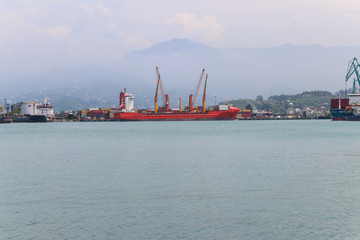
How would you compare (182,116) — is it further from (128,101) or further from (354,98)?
(354,98)

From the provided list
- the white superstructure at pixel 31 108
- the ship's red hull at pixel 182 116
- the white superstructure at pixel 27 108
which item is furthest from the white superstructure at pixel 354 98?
the white superstructure at pixel 27 108

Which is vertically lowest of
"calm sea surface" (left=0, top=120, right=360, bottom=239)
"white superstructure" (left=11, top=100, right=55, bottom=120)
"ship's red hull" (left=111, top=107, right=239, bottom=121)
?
"calm sea surface" (left=0, top=120, right=360, bottom=239)

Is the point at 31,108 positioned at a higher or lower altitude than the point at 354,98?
lower

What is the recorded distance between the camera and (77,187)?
21016 millimetres

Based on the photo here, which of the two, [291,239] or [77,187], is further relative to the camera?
[77,187]

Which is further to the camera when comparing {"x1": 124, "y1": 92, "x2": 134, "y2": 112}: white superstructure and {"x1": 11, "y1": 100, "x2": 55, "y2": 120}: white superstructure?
{"x1": 11, "y1": 100, "x2": 55, "y2": 120}: white superstructure

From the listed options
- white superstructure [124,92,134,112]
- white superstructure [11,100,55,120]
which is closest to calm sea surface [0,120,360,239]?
white superstructure [124,92,134,112]

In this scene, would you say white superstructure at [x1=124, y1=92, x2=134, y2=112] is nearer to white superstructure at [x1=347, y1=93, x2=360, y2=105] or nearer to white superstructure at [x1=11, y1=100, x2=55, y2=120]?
white superstructure at [x1=11, y1=100, x2=55, y2=120]

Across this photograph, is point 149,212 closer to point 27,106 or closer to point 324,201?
point 324,201

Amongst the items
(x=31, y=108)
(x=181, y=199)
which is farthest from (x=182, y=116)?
(x=181, y=199)

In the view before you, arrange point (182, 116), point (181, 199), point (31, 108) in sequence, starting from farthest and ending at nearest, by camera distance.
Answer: point (31, 108) → point (182, 116) → point (181, 199)

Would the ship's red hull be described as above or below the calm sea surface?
above

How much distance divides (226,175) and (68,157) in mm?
15435

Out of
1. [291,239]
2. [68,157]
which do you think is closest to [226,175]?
[291,239]
